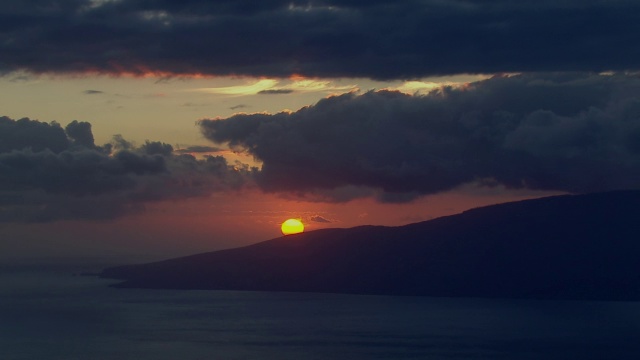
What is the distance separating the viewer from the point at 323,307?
194625mm

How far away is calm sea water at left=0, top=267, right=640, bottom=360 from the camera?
396 ft

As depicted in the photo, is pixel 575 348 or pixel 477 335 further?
pixel 477 335

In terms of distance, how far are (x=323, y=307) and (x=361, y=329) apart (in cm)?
4562

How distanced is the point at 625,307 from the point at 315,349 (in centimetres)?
8843

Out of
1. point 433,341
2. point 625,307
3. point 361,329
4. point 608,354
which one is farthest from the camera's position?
point 625,307

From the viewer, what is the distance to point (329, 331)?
481 ft

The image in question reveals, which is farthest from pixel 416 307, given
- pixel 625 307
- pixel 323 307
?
pixel 625 307

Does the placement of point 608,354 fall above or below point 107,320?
below

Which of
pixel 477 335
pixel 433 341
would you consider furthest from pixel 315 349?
pixel 477 335

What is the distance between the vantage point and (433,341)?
13388 centimetres

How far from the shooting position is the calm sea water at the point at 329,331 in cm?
12069

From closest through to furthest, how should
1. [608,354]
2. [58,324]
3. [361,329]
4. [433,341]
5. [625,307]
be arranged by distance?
1. [608,354]
2. [433,341]
3. [361,329]
4. [58,324]
5. [625,307]

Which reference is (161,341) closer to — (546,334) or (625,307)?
(546,334)

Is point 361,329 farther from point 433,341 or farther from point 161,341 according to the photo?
point 161,341
